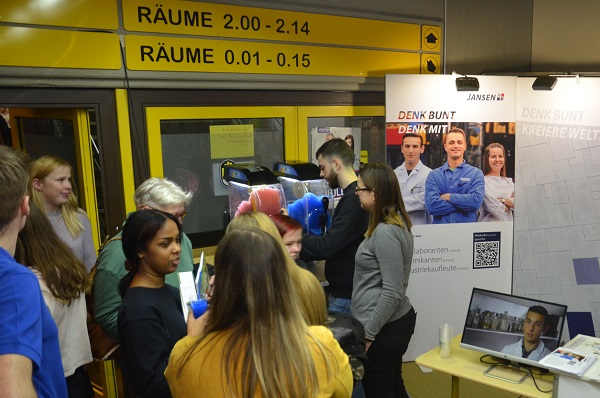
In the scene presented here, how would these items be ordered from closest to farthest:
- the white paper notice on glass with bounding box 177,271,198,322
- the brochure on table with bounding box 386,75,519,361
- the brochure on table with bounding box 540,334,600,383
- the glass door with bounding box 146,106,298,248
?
the white paper notice on glass with bounding box 177,271,198,322
the brochure on table with bounding box 540,334,600,383
the glass door with bounding box 146,106,298,248
the brochure on table with bounding box 386,75,519,361

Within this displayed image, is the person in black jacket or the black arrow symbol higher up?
the black arrow symbol

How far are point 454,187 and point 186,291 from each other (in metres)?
2.64

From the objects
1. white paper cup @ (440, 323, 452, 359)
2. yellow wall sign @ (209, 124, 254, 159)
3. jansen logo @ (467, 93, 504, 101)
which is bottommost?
white paper cup @ (440, 323, 452, 359)

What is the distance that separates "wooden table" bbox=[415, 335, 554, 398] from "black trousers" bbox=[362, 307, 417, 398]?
0.14 m

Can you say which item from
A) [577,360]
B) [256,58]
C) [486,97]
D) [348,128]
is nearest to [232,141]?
[256,58]

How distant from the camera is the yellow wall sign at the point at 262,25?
3043 millimetres

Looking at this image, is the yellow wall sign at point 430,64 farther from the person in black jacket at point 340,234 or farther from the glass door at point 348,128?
the person in black jacket at point 340,234

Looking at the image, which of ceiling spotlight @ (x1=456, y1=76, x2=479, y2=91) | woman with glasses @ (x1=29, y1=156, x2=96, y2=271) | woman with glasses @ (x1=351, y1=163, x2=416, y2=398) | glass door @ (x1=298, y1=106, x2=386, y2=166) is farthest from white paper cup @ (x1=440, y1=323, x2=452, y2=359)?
ceiling spotlight @ (x1=456, y1=76, x2=479, y2=91)

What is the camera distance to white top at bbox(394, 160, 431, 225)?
386cm

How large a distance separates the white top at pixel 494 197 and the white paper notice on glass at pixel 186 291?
278 cm

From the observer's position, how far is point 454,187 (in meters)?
3.91

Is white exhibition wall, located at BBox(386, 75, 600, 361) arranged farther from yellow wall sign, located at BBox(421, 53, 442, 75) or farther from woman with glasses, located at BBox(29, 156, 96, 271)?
woman with glasses, located at BBox(29, 156, 96, 271)

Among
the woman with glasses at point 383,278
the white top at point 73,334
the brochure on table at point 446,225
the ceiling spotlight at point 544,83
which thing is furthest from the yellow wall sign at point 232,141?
the ceiling spotlight at point 544,83

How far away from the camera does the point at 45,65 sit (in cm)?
274
